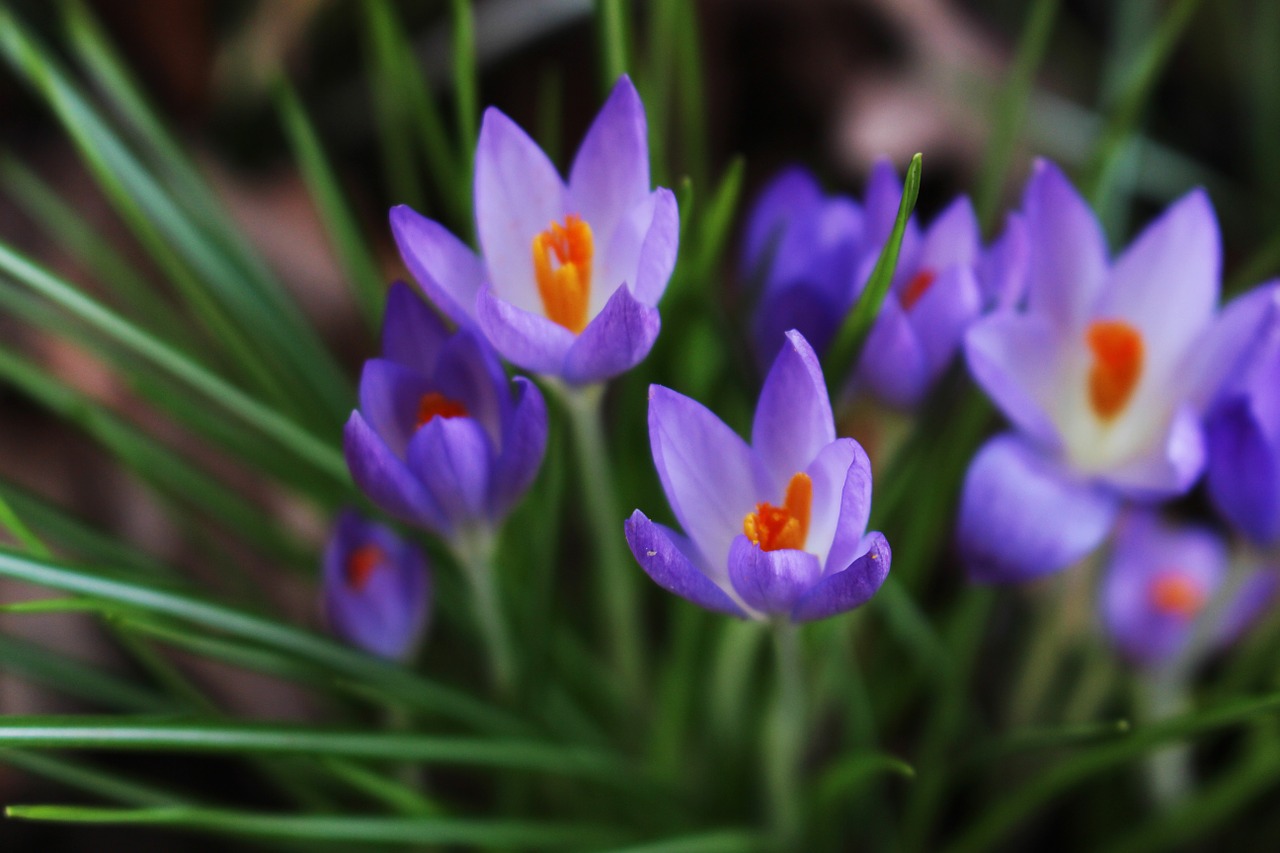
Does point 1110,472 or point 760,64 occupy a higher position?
point 760,64

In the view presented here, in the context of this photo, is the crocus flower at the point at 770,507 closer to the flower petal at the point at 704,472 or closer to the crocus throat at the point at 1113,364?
the flower petal at the point at 704,472

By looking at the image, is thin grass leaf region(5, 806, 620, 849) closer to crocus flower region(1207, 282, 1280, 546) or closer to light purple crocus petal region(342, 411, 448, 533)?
light purple crocus petal region(342, 411, 448, 533)

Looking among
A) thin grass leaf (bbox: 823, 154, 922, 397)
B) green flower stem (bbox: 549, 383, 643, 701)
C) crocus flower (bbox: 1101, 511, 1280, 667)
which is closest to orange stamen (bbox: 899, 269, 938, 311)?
thin grass leaf (bbox: 823, 154, 922, 397)

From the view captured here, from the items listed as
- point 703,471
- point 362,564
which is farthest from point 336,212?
point 703,471

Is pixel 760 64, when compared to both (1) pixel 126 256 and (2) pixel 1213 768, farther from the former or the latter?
(2) pixel 1213 768

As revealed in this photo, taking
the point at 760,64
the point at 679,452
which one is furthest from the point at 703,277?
the point at 760,64

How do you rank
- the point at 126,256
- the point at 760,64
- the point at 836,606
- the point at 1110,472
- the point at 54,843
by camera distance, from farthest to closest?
the point at 760,64
the point at 126,256
the point at 54,843
the point at 1110,472
the point at 836,606

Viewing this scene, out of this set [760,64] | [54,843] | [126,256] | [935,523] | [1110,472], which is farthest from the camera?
[760,64]
